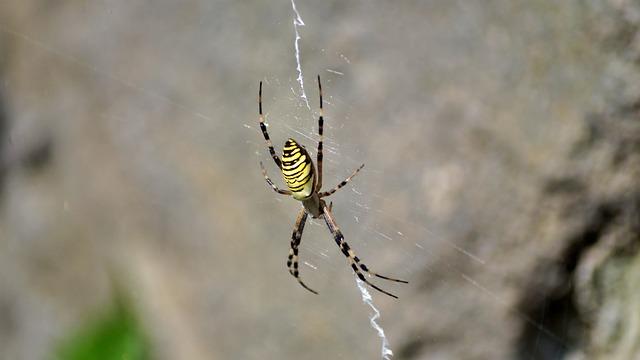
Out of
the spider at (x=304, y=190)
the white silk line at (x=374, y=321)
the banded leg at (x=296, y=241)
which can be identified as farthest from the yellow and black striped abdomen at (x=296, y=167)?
the white silk line at (x=374, y=321)

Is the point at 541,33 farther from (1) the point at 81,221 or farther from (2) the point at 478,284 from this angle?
(1) the point at 81,221

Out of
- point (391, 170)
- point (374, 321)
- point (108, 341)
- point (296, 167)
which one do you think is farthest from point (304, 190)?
point (108, 341)

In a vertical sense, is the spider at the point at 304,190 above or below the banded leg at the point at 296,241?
above

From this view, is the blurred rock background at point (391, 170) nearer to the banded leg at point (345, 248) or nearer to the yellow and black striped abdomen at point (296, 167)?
the banded leg at point (345, 248)

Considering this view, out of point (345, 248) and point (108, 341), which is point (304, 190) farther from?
point (108, 341)

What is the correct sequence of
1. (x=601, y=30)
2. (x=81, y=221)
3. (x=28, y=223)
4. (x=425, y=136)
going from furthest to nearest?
(x=28, y=223) < (x=81, y=221) < (x=425, y=136) < (x=601, y=30)

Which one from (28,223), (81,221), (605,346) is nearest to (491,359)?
(605,346)
